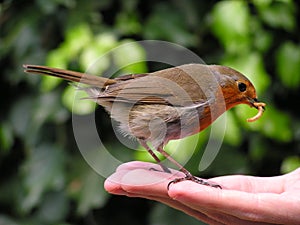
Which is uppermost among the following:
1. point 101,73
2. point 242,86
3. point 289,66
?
point 289,66

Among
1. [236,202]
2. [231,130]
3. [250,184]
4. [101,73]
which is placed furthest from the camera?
[231,130]

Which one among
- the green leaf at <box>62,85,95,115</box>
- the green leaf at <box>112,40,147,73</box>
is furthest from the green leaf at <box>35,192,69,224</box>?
the green leaf at <box>112,40,147,73</box>

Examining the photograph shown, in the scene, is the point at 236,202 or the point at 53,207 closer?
the point at 236,202

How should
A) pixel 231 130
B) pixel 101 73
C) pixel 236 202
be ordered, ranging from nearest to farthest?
pixel 236 202 → pixel 101 73 → pixel 231 130

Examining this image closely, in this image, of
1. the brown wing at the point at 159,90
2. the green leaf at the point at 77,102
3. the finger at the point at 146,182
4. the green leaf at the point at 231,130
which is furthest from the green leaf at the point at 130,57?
the finger at the point at 146,182

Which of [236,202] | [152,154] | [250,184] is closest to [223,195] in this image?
[236,202]

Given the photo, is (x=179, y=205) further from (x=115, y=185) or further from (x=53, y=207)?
(x=53, y=207)

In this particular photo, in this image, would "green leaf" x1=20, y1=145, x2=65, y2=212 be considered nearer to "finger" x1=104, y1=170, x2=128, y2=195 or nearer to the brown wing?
the brown wing
